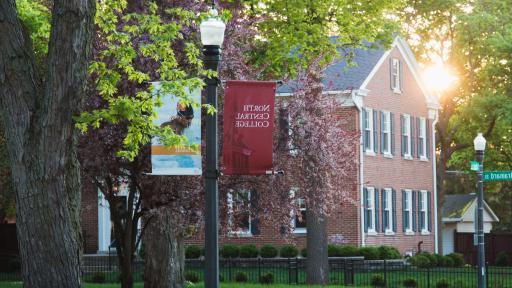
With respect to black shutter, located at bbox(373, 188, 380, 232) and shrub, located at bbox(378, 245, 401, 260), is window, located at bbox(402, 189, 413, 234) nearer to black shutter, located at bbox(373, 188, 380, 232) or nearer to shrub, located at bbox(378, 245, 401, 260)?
black shutter, located at bbox(373, 188, 380, 232)

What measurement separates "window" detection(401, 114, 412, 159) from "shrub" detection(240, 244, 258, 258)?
381 inches

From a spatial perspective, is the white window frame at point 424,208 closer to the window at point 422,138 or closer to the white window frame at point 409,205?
the white window frame at point 409,205

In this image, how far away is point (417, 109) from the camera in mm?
51938

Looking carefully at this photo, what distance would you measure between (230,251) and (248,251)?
0.71m

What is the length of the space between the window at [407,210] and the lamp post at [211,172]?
35.7m

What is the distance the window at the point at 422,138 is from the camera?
52.1m

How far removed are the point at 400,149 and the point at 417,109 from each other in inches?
118

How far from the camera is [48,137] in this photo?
15461 millimetres

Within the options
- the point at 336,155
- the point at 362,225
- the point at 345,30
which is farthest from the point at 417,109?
the point at 336,155

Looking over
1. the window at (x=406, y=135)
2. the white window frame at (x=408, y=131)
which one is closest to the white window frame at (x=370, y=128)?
the window at (x=406, y=135)

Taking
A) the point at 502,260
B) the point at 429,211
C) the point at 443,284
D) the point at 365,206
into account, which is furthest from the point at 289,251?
the point at 502,260

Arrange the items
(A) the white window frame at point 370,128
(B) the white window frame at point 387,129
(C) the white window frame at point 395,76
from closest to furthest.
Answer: (A) the white window frame at point 370,128 < (B) the white window frame at point 387,129 < (C) the white window frame at point 395,76

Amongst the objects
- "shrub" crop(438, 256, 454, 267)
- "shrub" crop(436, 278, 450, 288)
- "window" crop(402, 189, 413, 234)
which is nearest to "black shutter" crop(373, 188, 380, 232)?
"shrub" crop(438, 256, 454, 267)

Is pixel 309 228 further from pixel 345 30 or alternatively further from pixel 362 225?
pixel 362 225
